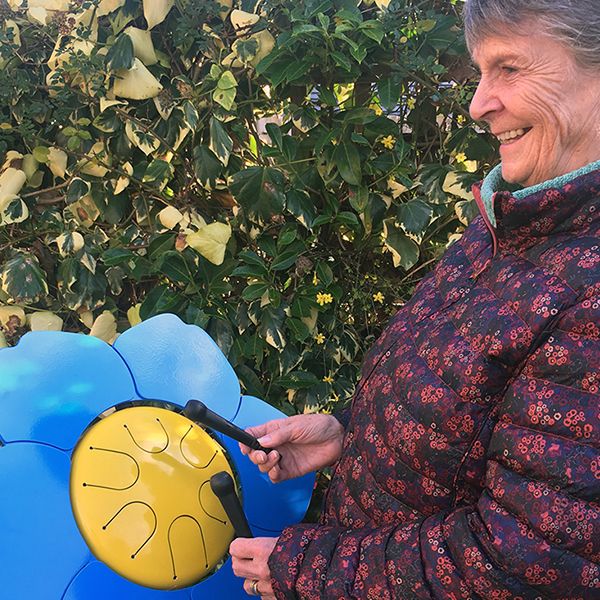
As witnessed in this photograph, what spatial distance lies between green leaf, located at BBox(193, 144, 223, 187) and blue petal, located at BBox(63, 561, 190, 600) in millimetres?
1064

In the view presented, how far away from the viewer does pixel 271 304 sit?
1.80 metres

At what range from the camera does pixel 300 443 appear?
1362 millimetres

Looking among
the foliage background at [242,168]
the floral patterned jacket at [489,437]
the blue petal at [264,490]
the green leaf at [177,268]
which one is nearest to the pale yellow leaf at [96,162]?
the foliage background at [242,168]

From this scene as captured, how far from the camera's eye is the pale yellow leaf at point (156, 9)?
5.58 ft

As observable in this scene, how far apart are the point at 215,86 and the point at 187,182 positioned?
290mm

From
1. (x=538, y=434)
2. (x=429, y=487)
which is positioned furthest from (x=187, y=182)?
(x=538, y=434)

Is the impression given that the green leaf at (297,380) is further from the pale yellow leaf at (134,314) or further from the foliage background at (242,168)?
the pale yellow leaf at (134,314)

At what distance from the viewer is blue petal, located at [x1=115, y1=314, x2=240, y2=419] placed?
1271 mm

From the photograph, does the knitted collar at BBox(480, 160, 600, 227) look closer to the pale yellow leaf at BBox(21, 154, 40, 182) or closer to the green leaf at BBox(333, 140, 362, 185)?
the green leaf at BBox(333, 140, 362, 185)

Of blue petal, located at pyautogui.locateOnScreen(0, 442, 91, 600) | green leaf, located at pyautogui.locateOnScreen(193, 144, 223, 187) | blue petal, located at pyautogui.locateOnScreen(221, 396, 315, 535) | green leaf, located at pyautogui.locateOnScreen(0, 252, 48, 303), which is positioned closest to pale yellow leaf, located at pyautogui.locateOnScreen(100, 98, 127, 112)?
green leaf, located at pyautogui.locateOnScreen(193, 144, 223, 187)

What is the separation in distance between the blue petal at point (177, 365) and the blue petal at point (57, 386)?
0.04m

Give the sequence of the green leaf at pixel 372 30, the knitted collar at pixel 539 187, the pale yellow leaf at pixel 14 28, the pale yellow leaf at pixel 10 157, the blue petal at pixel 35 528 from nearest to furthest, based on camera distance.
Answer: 1. the knitted collar at pixel 539 187
2. the blue petal at pixel 35 528
3. the green leaf at pixel 372 30
4. the pale yellow leaf at pixel 14 28
5. the pale yellow leaf at pixel 10 157

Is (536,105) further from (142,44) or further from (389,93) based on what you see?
(142,44)

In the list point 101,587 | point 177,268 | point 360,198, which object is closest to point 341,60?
point 360,198
